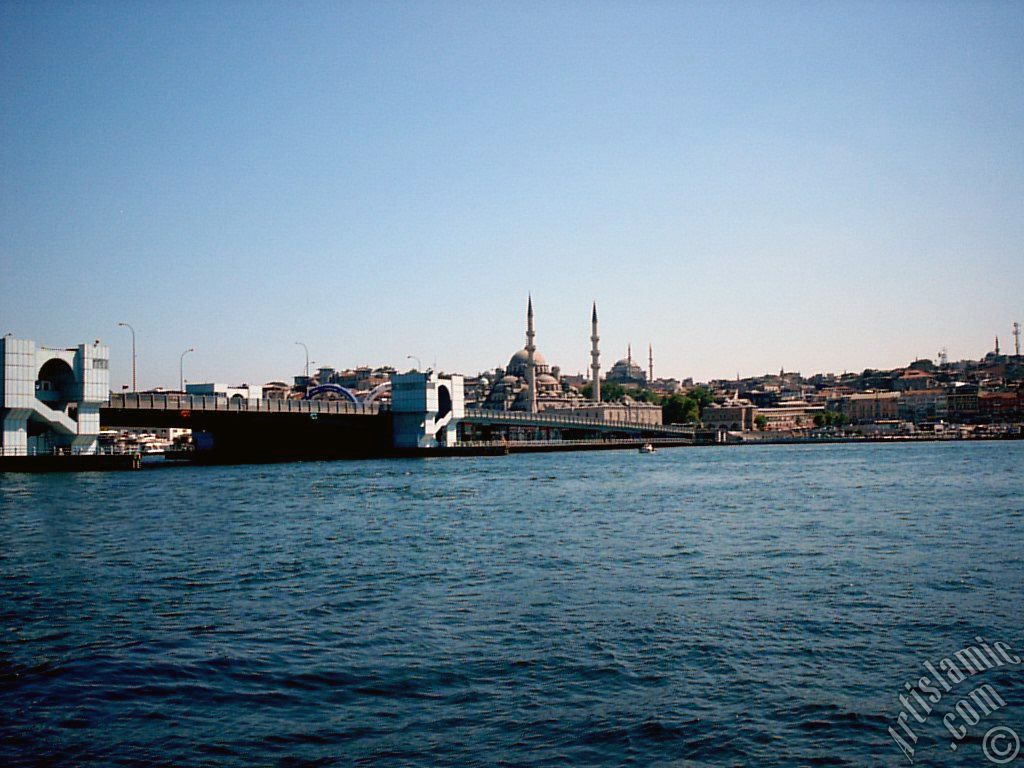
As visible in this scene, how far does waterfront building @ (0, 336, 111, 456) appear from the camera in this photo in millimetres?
49031

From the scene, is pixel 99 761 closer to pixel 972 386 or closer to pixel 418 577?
pixel 418 577

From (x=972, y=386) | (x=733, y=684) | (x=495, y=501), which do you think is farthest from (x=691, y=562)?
(x=972, y=386)

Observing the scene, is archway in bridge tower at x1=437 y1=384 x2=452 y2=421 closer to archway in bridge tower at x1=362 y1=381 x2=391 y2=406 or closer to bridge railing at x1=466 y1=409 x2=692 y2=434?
bridge railing at x1=466 y1=409 x2=692 y2=434

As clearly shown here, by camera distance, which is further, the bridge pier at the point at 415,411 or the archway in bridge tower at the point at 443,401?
the archway in bridge tower at the point at 443,401

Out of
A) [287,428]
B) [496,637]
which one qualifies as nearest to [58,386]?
[287,428]

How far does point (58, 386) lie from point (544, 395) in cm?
9807

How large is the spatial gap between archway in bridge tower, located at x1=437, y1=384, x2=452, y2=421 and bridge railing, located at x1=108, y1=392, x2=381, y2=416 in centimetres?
499

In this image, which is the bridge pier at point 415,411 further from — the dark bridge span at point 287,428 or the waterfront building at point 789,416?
the waterfront building at point 789,416

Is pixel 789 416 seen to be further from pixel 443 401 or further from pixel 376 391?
pixel 443 401

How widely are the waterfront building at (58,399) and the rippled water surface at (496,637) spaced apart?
25.2m

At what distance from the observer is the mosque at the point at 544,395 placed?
130125 millimetres

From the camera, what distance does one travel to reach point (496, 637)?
12.1 meters

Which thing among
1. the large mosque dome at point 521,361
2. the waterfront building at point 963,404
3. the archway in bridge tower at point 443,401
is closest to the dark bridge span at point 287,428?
the archway in bridge tower at point 443,401

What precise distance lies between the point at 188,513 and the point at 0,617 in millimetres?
16415
